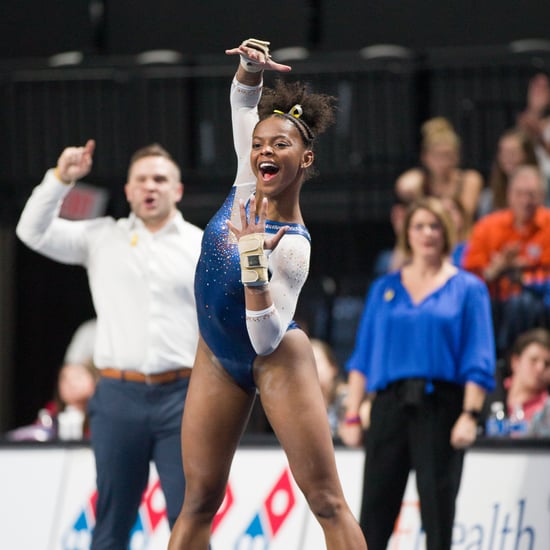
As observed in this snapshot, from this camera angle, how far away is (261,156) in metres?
4.82

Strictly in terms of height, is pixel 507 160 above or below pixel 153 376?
above

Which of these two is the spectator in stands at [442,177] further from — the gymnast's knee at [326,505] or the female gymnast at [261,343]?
the gymnast's knee at [326,505]

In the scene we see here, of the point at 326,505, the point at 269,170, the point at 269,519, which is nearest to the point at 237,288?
the point at 269,170

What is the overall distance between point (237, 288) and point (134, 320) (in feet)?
4.18

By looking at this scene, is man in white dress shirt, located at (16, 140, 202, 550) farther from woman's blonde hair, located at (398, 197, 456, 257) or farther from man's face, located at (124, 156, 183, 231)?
woman's blonde hair, located at (398, 197, 456, 257)


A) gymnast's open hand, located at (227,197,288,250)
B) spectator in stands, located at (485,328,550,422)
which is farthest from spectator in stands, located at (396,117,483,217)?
gymnast's open hand, located at (227,197,288,250)

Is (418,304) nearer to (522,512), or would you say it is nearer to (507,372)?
(522,512)

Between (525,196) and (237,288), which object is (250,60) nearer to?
(237,288)

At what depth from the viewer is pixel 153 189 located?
6035 mm

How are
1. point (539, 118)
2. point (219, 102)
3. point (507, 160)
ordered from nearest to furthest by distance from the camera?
point (507, 160) < point (539, 118) < point (219, 102)

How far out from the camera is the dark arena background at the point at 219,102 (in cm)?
1014

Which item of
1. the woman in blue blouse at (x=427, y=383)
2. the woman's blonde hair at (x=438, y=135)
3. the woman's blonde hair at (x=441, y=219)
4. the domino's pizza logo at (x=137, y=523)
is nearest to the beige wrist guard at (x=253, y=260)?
the woman in blue blouse at (x=427, y=383)

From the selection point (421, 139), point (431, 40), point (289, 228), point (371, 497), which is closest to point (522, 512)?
point (371, 497)

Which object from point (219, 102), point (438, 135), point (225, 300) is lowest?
point (225, 300)
